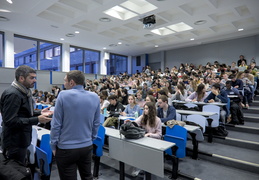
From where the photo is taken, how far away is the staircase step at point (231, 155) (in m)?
2.69

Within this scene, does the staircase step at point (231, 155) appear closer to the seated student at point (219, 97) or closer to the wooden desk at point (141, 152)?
the seated student at point (219, 97)

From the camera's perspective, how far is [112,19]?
23.4 ft

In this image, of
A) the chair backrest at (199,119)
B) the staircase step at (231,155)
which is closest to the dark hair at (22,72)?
the chair backrest at (199,119)

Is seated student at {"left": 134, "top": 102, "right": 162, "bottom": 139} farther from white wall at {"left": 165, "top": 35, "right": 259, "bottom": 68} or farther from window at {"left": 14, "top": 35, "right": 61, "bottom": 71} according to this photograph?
white wall at {"left": 165, "top": 35, "right": 259, "bottom": 68}

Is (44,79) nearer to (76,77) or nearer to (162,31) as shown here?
(162,31)

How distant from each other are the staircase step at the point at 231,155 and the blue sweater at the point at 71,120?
8.41 ft

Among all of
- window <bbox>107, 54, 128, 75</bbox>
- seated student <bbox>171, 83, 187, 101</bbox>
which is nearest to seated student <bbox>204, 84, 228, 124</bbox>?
seated student <bbox>171, 83, 187, 101</bbox>

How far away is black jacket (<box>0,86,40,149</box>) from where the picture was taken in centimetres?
156

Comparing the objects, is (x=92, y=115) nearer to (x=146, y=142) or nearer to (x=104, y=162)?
(x=146, y=142)

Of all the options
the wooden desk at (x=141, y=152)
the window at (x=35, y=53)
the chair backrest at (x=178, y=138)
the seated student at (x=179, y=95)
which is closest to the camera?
the wooden desk at (x=141, y=152)

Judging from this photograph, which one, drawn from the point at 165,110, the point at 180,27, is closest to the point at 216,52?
the point at 180,27

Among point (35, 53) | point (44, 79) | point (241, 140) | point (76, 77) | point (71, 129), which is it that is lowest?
point (241, 140)

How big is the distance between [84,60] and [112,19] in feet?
20.1

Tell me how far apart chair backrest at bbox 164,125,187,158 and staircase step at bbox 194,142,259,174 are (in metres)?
0.94
